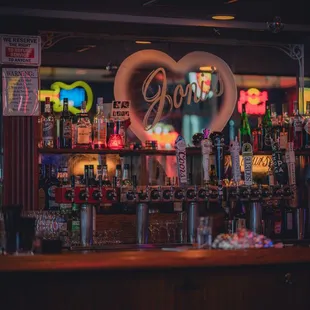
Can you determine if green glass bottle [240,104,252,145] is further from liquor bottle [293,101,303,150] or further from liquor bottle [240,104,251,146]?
liquor bottle [293,101,303,150]

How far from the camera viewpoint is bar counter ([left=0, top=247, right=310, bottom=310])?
14.0 feet

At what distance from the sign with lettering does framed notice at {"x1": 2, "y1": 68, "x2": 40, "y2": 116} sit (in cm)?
7

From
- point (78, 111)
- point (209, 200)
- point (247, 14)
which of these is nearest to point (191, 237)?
point (209, 200)

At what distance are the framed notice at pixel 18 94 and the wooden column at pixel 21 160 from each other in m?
0.05

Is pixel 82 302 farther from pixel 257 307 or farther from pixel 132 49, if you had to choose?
pixel 132 49

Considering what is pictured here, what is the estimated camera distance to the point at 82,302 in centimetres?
438

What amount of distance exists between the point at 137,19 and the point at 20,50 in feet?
2.97

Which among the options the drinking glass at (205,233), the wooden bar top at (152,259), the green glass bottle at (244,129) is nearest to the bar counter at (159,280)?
the wooden bar top at (152,259)

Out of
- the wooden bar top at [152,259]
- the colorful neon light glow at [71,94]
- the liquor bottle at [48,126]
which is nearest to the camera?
the wooden bar top at [152,259]

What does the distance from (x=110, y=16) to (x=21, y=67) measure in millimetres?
762

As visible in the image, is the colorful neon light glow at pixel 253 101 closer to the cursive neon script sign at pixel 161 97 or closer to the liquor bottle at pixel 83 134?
the cursive neon script sign at pixel 161 97

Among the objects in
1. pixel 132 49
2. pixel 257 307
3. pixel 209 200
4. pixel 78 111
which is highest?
pixel 132 49

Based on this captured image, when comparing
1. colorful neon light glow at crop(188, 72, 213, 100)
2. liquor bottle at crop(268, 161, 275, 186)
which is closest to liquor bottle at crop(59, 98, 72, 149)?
colorful neon light glow at crop(188, 72, 213, 100)

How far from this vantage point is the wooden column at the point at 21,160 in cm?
607
